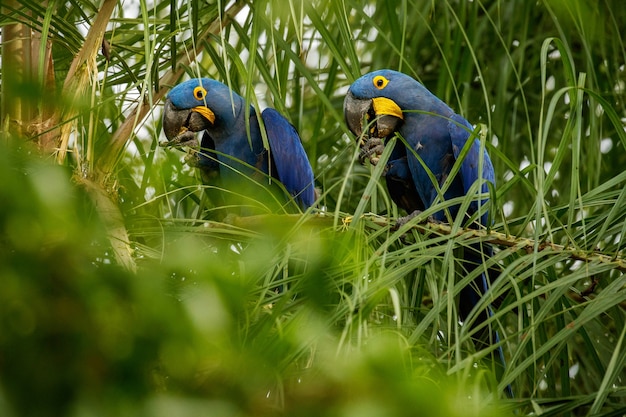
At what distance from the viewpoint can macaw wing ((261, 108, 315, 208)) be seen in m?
2.75

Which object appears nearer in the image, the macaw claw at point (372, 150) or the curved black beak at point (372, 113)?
the macaw claw at point (372, 150)

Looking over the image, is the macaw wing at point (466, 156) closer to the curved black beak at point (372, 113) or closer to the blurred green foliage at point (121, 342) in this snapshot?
the curved black beak at point (372, 113)

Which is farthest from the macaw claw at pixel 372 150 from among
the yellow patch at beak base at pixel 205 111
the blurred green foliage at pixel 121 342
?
the blurred green foliage at pixel 121 342

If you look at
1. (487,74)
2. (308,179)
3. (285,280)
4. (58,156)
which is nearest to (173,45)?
(58,156)

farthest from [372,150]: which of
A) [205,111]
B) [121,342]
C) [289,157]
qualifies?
[121,342]

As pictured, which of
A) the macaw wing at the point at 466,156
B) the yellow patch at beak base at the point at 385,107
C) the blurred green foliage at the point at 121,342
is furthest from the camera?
the yellow patch at beak base at the point at 385,107

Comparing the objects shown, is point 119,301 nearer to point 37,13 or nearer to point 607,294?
point 607,294

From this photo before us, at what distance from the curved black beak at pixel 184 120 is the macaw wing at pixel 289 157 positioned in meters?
0.21

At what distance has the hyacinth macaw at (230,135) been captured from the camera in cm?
268

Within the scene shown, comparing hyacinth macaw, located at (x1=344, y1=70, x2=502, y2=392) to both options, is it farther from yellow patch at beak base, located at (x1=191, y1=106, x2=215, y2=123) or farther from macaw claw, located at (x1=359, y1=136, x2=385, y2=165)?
yellow patch at beak base, located at (x1=191, y1=106, x2=215, y2=123)

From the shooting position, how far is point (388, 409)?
0.58 m

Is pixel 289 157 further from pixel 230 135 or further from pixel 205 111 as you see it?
pixel 205 111

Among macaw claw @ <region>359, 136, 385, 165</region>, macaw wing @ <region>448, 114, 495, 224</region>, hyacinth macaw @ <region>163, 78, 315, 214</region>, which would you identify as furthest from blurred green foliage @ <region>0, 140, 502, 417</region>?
hyacinth macaw @ <region>163, 78, 315, 214</region>

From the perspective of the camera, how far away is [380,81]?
8.77 feet
